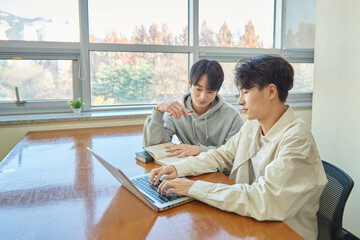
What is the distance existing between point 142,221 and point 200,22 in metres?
2.68

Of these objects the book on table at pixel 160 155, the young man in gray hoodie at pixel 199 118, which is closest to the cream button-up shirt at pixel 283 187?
the book on table at pixel 160 155

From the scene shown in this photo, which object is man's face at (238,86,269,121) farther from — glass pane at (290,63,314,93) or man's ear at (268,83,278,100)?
glass pane at (290,63,314,93)

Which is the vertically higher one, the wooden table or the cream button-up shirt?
the cream button-up shirt

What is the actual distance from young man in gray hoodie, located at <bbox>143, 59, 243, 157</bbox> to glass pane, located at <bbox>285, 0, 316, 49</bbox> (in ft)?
6.59

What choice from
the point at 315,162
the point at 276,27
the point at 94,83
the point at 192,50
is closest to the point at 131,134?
the point at 94,83

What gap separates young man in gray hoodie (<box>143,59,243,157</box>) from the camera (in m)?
1.72

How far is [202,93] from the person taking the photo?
182 cm

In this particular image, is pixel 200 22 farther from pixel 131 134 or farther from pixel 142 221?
pixel 142 221

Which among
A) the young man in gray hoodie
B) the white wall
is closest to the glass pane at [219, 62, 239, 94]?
the white wall

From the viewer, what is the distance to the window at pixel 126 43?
2695 mm

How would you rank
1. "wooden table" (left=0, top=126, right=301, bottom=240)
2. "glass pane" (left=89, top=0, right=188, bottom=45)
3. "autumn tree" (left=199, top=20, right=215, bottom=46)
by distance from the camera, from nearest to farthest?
"wooden table" (left=0, top=126, right=301, bottom=240), "glass pane" (left=89, top=0, right=188, bottom=45), "autumn tree" (left=199, top=20, right=215, bottom=46)

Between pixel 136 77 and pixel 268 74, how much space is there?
2.06m

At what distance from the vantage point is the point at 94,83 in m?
2.94

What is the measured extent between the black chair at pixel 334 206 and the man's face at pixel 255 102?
Answer: 0.39m
